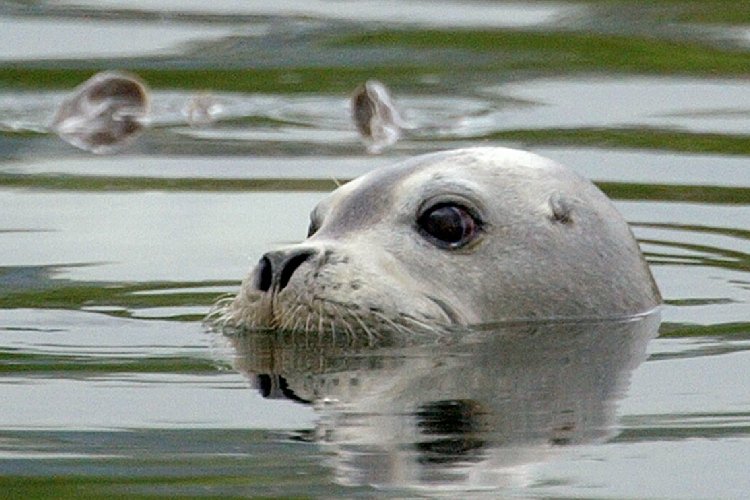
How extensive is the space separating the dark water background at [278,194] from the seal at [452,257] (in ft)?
0.84

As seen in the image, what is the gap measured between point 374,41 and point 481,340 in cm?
660

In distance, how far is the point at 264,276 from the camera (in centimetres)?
782

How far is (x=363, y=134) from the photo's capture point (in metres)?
12.0

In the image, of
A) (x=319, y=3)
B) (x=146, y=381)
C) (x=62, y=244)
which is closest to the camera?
(x=146, y=381)

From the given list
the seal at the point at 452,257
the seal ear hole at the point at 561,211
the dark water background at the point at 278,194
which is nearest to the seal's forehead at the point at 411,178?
the seal at the point at 452,257

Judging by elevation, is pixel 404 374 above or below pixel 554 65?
below

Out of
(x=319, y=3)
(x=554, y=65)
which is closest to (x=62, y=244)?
(x=554, y=65)

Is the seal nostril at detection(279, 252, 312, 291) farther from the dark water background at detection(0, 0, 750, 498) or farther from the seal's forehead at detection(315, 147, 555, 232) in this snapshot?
the seal's forehead at detection(315, 147, 555, 232)

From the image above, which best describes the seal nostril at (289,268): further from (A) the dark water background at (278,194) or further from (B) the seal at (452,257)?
(A) the dark water background at (278,194)

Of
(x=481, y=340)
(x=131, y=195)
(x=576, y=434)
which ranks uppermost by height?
(x=131, y=195)

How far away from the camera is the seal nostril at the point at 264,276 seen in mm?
7781

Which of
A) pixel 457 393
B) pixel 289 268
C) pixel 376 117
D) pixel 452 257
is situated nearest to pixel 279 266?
pixel 289 268

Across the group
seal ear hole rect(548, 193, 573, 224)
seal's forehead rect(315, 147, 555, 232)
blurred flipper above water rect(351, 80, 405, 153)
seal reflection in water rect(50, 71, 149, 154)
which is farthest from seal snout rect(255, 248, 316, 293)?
seal reflection in water rect(50, 71, 149, 154)

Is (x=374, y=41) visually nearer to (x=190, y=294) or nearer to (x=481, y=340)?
(x=190, y=294)
